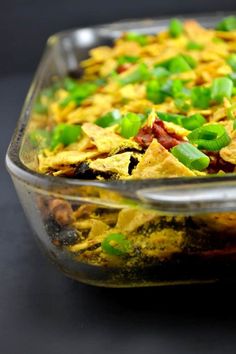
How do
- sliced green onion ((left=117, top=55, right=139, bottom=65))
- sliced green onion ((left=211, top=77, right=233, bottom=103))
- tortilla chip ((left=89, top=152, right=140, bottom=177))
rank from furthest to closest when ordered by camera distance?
1. sliced green onion ((left=117, top=55, right=139, bottom=65))
2. sliced green onion ((left=211, top=77, right=233, bottom=103))
3. tortilla chip ((left=89, top=152, right=140, bottom=177))

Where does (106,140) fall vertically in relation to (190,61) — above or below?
above

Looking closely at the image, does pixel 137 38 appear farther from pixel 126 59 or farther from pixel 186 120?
pixel 186 120

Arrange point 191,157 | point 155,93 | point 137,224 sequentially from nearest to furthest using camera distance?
point 137,224 < point 191,157 < point 155,93

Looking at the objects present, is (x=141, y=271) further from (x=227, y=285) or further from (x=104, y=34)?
(x=104, y=34)

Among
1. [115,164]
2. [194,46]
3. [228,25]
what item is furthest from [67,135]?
[228,25]

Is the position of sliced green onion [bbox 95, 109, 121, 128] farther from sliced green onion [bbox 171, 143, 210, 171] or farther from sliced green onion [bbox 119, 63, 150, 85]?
sliced green onion [bbox 171, 143, 210, 171]

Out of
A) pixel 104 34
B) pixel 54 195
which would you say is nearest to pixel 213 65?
pixel 104 34

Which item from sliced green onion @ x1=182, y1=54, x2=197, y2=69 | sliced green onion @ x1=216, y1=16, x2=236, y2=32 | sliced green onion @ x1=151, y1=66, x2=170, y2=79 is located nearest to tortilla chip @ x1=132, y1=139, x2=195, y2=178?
sliced green onion @ x1=151, y1=66, x2=170, y2=79
